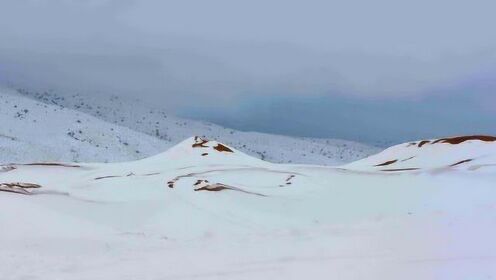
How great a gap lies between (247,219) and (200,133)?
26783mm

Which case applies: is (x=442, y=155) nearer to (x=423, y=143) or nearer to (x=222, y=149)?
(x=423, y=143)

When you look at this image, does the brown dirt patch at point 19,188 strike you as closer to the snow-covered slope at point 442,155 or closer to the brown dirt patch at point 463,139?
the snow-covered slope at point 442,155

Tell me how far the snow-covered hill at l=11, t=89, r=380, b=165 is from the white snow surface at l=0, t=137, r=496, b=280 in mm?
16551

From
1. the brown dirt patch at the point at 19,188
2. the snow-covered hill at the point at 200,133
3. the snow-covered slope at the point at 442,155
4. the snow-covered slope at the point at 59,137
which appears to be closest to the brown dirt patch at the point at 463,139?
the snow-covered slope at the point at 442,155

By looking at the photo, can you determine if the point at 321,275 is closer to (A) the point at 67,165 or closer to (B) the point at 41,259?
(B) the point at 41,259

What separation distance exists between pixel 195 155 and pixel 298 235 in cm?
601

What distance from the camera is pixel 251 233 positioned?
281 inches

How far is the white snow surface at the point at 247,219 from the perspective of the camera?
16.0 feet

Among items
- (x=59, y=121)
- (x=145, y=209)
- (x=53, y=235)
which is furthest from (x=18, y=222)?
(x=59, y=121)

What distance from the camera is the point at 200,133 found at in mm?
34656

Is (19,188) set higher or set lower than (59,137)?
lower

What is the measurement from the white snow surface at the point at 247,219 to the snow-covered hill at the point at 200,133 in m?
16.6

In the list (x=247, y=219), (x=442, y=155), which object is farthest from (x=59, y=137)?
(x=247, y=219)

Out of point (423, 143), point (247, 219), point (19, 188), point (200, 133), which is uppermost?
Answer: point (200, 133)
